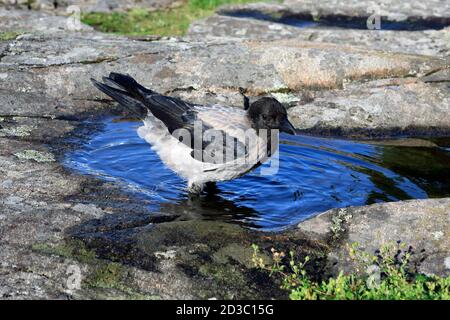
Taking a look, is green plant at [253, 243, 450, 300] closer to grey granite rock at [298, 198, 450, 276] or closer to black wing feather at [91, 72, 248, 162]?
grey granite rock at [298, 198, 450, 276]

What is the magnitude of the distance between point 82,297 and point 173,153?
2.46m

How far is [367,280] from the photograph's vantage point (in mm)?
4305

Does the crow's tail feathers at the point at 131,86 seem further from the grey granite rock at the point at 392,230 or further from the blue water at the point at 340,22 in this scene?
the blue water at the point at 340,22

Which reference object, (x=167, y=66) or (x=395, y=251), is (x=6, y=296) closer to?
(x=395, y=251)

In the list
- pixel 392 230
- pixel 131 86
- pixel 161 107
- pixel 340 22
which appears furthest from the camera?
pixel 340 22

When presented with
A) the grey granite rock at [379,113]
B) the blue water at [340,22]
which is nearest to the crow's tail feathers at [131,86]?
the grey granite rock at [379,113]

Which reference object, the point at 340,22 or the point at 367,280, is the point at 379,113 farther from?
the point at 340,22

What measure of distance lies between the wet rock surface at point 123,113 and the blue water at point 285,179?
236 mm

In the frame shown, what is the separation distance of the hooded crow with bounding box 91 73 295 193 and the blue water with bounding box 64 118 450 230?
209mm

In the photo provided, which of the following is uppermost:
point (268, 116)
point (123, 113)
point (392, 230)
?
point (268, 116)

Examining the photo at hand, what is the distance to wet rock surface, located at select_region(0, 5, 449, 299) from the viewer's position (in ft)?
14.4

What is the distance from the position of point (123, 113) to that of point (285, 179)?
2114mm

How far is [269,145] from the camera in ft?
20.7

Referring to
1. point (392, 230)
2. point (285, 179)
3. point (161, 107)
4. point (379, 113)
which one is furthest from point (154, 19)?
point (392, 230)
